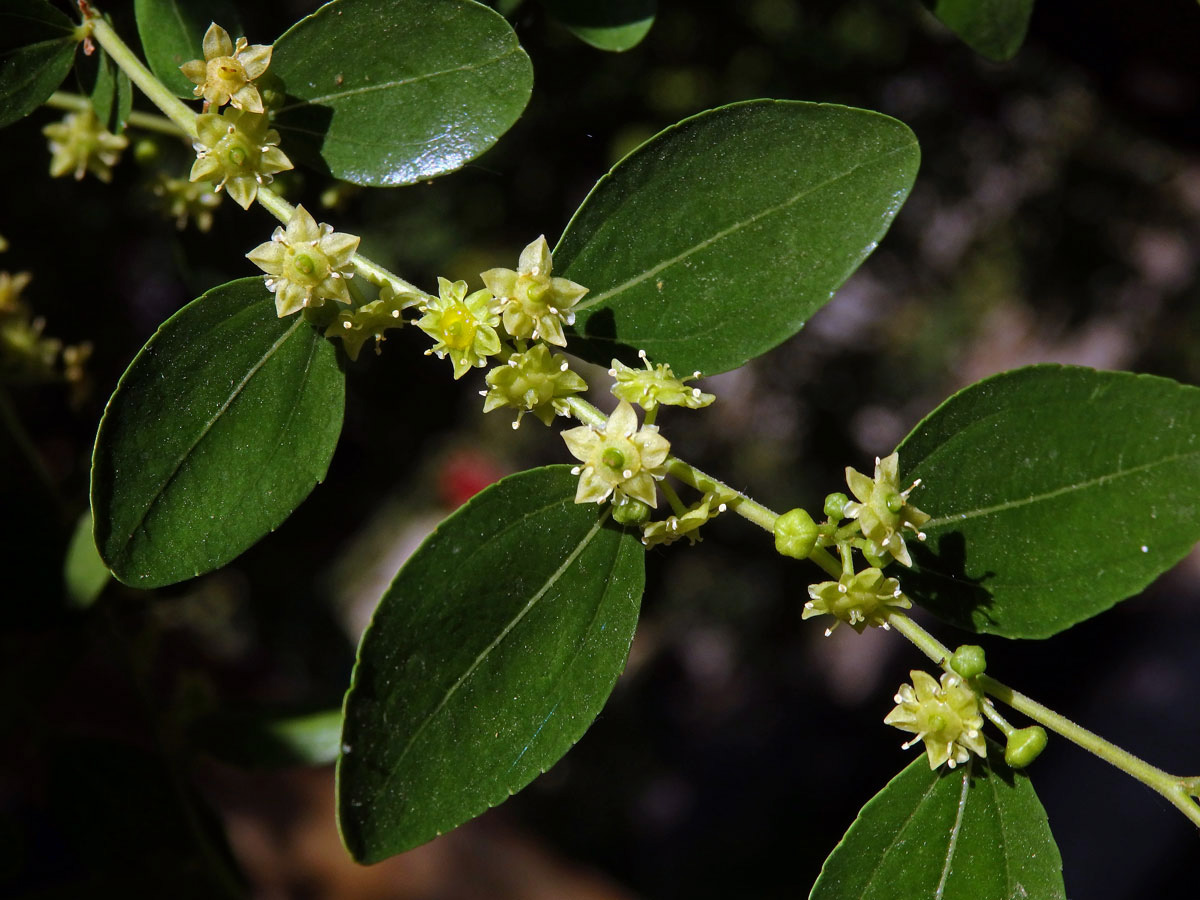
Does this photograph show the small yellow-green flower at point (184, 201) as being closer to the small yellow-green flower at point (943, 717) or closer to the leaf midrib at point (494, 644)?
the leaf midrib at point (494, 644)

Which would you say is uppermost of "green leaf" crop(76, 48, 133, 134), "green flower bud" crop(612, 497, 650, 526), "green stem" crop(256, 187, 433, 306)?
"green leaf" crop(76, 48, 133, 134)

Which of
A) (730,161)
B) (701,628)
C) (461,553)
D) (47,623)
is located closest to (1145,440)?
(730,161)

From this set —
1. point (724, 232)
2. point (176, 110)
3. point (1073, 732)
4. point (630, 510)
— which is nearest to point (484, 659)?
point (630, 510)

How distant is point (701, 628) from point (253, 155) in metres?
6.45

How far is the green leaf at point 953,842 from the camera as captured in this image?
1366mm

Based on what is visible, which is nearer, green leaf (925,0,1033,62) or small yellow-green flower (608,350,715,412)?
small yellow-green flower (608,350,715,412)

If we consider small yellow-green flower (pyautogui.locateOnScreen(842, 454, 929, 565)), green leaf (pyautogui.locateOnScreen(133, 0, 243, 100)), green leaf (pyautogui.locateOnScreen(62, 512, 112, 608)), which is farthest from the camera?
green leaf (pyautogui.locateOnScreen(62, 512, 112, 608))

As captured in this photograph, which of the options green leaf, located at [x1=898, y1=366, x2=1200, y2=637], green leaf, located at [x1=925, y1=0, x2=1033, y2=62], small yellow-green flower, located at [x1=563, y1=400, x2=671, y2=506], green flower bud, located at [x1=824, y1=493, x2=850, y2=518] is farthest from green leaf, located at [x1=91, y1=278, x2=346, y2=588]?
green leaf, located at [x1=925, y1=0, x2=1033, y2=62]

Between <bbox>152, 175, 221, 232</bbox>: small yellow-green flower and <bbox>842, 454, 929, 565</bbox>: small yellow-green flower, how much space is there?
1264 millimetres

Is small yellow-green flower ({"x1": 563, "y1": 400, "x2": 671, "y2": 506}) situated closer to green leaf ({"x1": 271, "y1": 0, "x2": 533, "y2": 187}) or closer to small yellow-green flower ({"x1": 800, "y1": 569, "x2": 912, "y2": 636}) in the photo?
small yellow-green flower ({"x1": 800, "y1": 569, "x2": 912, "y2": 636})

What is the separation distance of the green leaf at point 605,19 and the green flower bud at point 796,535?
817mm

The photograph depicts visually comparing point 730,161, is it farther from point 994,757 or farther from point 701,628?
point 701,628

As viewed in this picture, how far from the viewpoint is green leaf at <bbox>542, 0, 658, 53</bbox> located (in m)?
1.64

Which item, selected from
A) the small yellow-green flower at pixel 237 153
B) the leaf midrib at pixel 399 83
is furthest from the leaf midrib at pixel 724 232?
the small yellow-green flower at pixel 237 153
